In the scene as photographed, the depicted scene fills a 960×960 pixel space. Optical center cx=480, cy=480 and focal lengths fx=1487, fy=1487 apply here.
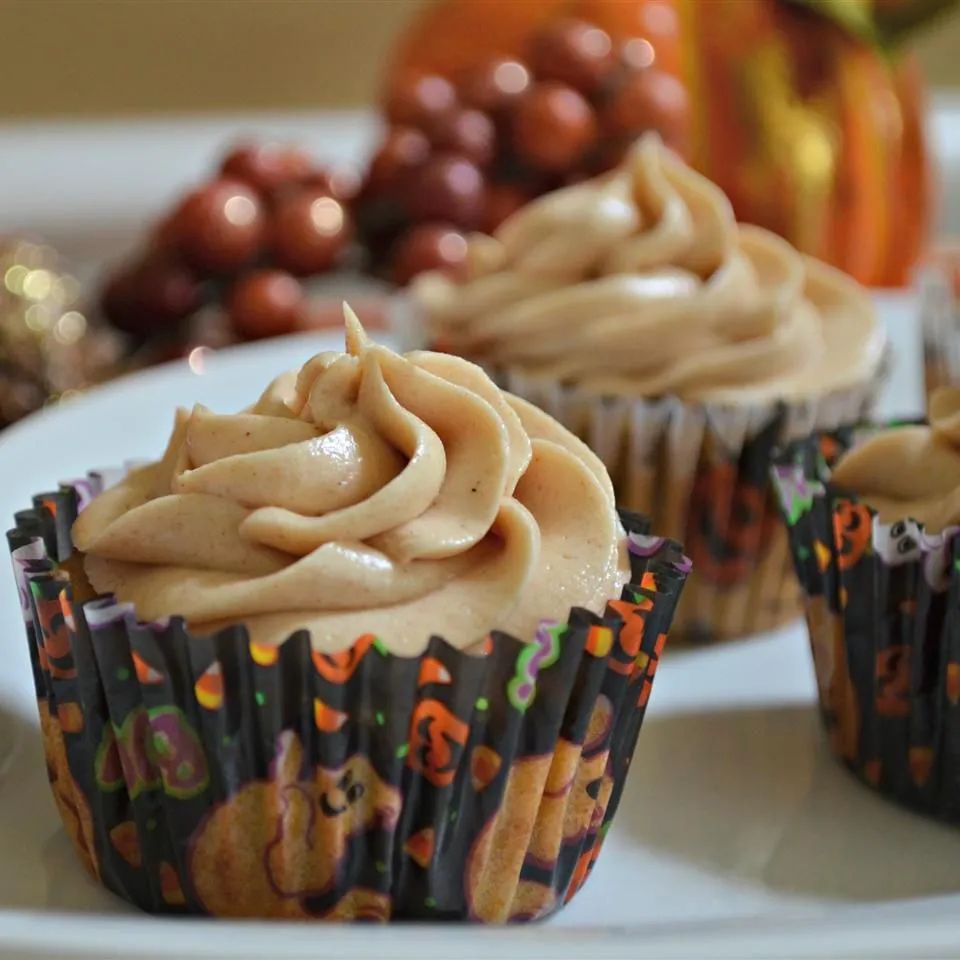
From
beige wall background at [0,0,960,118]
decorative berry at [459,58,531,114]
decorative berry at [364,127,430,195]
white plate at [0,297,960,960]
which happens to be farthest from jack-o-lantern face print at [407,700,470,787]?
beige wall background at [0,0,960,118]

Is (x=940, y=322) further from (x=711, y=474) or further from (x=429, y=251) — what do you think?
(x=429, y=251)

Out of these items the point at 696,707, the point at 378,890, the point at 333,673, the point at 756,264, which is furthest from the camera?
the point at 756,264

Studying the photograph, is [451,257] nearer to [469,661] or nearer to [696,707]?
[696,707]

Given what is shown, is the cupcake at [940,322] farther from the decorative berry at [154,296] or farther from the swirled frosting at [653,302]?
the decorative berry at [154,296]

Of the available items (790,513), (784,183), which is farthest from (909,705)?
(784,183)

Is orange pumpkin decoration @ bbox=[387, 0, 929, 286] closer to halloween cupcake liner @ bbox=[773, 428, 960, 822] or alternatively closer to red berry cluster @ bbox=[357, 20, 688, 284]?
red berry cluster @ bbox=[357, 20, 688, 284]
